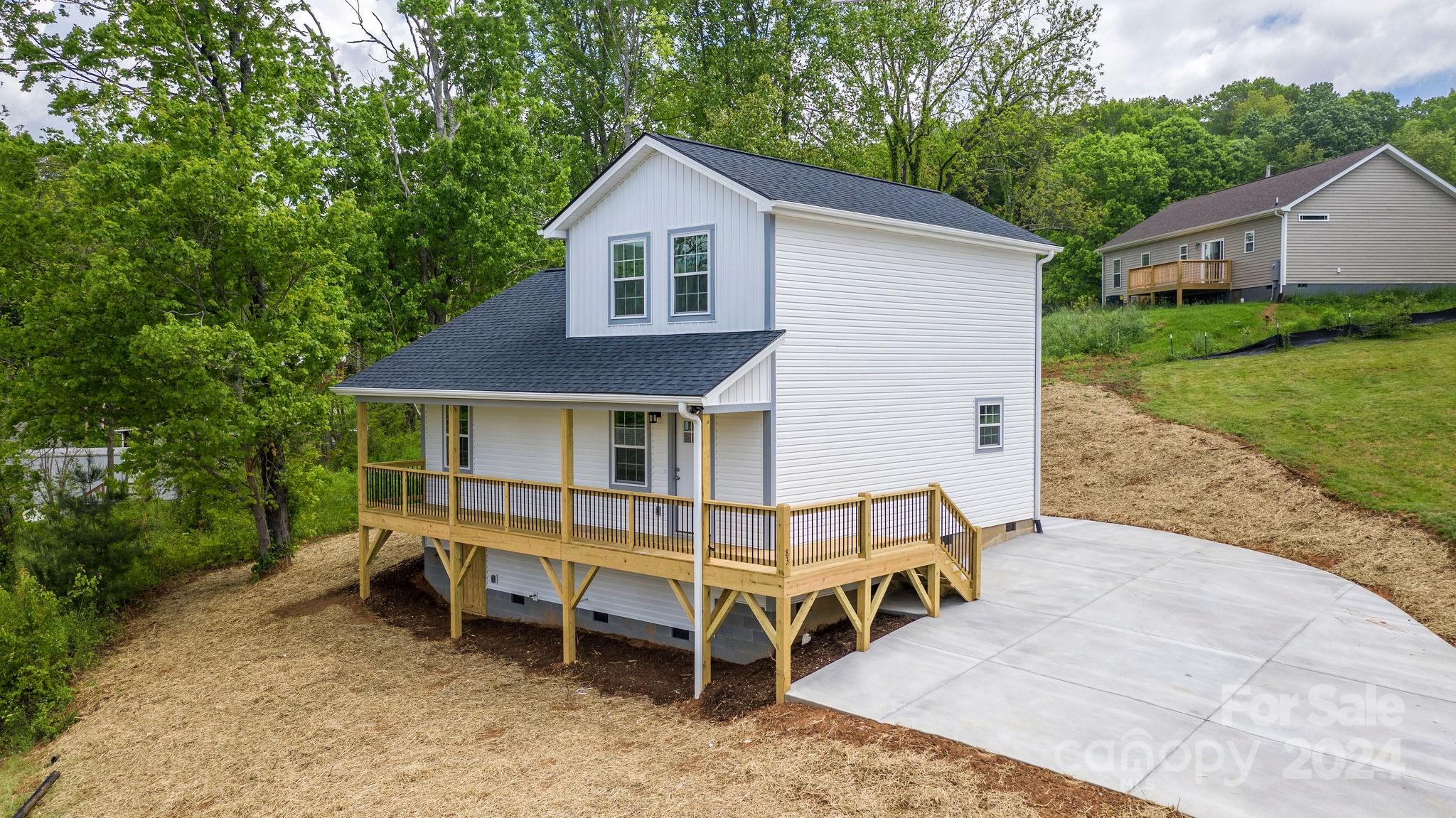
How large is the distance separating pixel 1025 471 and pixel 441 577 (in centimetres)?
1248

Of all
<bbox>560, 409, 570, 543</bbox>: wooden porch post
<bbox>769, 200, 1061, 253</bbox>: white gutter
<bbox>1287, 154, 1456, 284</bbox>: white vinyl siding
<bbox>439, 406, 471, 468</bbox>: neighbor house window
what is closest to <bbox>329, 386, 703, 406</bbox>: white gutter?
<bbox>560, 409, 570, 543</bbox>: wooden porch post

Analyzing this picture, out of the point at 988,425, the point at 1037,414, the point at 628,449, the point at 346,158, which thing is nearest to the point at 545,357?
the point at 628,449

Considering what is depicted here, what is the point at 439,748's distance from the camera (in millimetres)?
10930

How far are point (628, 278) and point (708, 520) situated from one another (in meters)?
5.11

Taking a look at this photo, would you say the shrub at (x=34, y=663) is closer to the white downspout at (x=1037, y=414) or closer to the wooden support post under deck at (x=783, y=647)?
the wooden support post under deck at (x=783, y=647)

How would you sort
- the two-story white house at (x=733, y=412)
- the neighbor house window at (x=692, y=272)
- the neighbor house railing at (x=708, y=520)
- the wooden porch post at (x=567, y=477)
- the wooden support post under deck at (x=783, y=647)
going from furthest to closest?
the neighbor house window at (x=692, y=272)
the wooden porch post at (x=567, y=477)
the two-story white house at (x=733, y=412)
the neighbor house railing at (x=708, y=520)
the wooden support post under deck at (x=783, y=647)

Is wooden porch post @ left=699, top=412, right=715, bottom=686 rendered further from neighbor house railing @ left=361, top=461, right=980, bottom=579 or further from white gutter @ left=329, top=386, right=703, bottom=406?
white gutter @ left=329, top=386, right=703, bottom=406

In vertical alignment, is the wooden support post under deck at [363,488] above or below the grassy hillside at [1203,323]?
below

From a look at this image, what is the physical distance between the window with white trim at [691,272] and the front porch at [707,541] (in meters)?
1.99

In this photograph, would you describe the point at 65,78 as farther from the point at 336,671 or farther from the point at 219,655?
the point at 336,671

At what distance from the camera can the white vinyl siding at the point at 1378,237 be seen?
29.8 meters

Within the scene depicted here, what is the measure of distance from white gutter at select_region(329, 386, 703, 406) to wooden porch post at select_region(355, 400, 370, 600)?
494 mm

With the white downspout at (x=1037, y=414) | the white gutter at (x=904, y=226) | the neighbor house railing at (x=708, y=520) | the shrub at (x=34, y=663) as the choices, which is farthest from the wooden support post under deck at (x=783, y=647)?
the shrub at (x=34, y=663)

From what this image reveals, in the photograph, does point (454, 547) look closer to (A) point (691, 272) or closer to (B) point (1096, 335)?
(A) point (691, 272)
